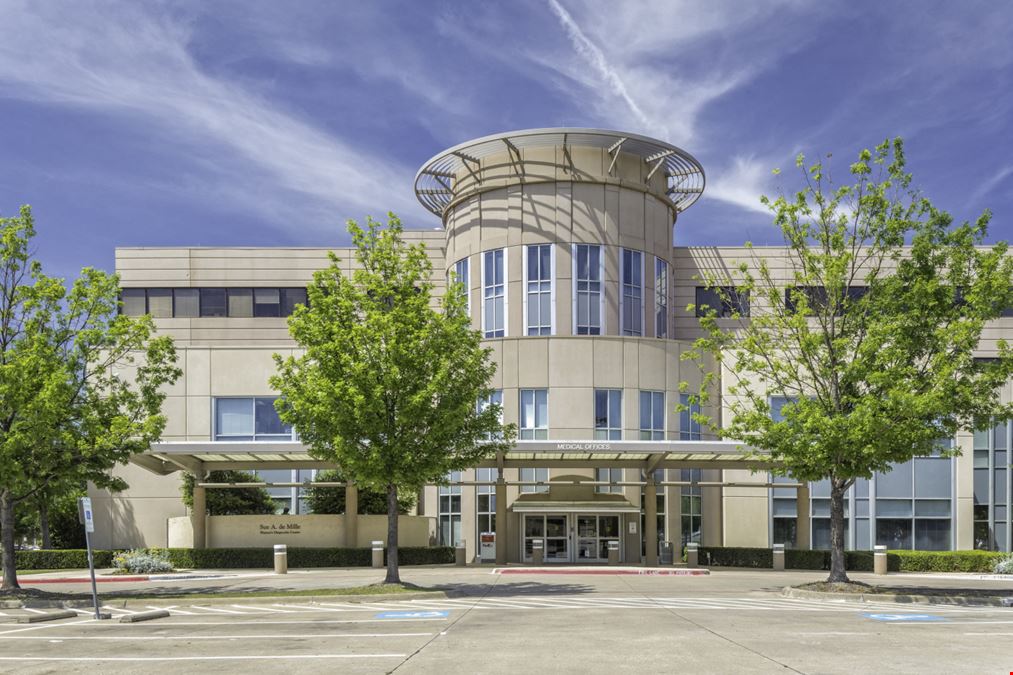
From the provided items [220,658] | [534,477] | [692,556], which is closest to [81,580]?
[534,477]

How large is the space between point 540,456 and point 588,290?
9.77 m

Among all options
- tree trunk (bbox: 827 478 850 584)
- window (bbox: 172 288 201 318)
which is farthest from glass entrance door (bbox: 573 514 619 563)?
window (bbox: 172 288 201 318)

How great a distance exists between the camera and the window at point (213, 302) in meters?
53.0

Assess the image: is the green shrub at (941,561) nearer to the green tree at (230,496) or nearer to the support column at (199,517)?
the support column at (199,517)

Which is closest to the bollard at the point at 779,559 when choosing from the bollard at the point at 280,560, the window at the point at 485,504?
the window at the point at 485,504

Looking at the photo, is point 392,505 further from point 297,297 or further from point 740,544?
point 297,297

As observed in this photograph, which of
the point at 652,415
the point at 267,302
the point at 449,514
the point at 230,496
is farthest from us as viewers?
the point at 267,302

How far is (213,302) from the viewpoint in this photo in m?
53.2

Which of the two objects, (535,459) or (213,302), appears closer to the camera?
Result: (535,459)

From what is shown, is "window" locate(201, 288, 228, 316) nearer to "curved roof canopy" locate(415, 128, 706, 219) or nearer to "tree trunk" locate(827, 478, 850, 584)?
"curved roof canopy" locate(415, 128, 706, 219)

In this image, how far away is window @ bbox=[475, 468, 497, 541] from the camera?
4288 centimetres

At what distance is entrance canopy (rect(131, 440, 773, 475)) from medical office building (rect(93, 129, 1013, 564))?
0.41ft

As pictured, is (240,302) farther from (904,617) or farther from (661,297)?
(904,617)

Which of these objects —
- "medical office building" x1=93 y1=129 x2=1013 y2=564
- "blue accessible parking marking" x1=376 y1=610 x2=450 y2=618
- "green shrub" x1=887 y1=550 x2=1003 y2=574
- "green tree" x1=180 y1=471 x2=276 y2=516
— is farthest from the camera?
"green tree" x1=180 y1=471 x2=276 y2=516
